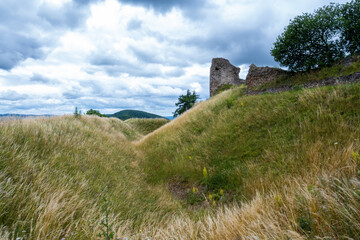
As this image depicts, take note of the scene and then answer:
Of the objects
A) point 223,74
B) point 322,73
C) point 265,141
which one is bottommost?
point 265,141

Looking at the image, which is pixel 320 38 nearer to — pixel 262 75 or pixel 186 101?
pixel 262 75

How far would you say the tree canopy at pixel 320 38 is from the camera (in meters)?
9.86

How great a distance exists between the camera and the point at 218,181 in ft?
16.4

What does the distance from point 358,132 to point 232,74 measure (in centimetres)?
2257

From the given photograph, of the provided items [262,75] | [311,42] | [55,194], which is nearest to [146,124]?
[262,75]

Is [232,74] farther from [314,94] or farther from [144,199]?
[144,199]

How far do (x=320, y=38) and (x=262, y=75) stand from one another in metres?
4.24

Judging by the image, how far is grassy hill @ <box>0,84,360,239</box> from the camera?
1687 mm

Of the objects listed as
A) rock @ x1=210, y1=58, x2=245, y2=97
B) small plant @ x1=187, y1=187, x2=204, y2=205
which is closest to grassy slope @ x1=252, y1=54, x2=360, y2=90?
small plant @ x1=187, y1=187, x2=204, y2=205

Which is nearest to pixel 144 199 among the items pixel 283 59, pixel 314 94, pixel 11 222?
pixel 11 222

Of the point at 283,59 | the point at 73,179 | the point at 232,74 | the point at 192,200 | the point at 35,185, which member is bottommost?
the point at 192,200

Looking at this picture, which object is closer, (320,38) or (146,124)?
(320,38)

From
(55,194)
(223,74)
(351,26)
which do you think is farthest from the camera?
(223,74)

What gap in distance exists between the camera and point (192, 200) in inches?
188
